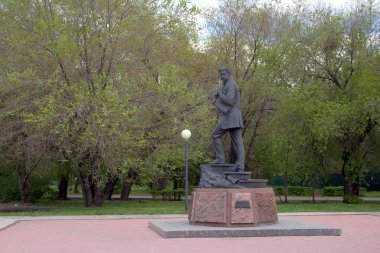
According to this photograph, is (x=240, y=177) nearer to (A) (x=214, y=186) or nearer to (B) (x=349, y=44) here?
(A) (x=214, y=186)

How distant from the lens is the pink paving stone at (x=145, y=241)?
10.7 metres

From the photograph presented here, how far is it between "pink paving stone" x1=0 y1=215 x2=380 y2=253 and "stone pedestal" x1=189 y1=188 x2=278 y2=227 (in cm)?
110

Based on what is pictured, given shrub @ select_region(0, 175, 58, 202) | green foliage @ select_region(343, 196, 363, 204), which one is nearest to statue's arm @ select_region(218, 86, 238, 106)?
green foliage @ select_region(343, 196, 363, 204)

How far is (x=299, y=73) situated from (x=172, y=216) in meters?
15.5

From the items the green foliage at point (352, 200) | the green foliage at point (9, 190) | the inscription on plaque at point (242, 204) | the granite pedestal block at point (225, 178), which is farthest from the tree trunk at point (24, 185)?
the inscription on plaque at point (242, 204)

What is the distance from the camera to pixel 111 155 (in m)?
21.5

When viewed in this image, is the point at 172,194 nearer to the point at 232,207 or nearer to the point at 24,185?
the point at 24,185

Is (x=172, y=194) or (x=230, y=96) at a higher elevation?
(x=230, y=96)

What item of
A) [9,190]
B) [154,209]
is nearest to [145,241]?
[154,209]

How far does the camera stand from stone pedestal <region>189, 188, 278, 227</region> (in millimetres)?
13508

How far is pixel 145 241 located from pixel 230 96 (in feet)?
15.4

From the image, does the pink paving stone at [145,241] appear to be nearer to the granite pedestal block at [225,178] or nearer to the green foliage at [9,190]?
the granite pedestal block at [225,178]

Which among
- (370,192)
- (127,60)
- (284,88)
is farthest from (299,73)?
(370,192)

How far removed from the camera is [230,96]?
14492mm
